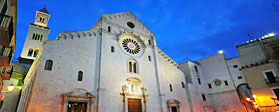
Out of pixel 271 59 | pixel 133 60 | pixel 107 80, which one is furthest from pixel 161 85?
pixel 271 59

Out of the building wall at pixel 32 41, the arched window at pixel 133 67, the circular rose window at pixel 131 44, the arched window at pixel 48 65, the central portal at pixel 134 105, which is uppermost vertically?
the building wall at pixel 32 41

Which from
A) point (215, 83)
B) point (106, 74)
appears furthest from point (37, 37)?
point (215, 83)

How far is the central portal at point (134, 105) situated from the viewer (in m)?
17.4

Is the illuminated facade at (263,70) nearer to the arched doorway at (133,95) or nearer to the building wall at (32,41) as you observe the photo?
the arched doorway at (133,95)

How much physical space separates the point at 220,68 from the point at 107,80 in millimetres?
20585

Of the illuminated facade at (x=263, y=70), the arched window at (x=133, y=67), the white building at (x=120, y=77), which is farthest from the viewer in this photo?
the arched window at (x=133, y=67)

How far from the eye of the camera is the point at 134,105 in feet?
58.3

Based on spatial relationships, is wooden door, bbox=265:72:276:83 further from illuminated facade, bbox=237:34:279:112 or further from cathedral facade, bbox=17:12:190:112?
cathedral facade, bbox=17:12:190:112

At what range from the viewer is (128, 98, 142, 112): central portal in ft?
57.2

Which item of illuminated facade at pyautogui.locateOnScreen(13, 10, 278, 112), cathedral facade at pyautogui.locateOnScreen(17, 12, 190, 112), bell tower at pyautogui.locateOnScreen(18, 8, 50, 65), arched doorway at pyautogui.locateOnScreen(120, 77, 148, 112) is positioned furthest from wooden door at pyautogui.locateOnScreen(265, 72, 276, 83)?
bell tower at pyautogui.locateOnScreen(18, 8, 50, 65)

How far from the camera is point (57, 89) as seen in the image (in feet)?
44.2

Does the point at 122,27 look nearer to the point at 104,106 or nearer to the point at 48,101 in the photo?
the point at 104,106

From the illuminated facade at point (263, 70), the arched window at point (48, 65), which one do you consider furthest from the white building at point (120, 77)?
the illuminated facade at point (263, 70)

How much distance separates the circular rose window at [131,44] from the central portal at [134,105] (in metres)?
6.15
